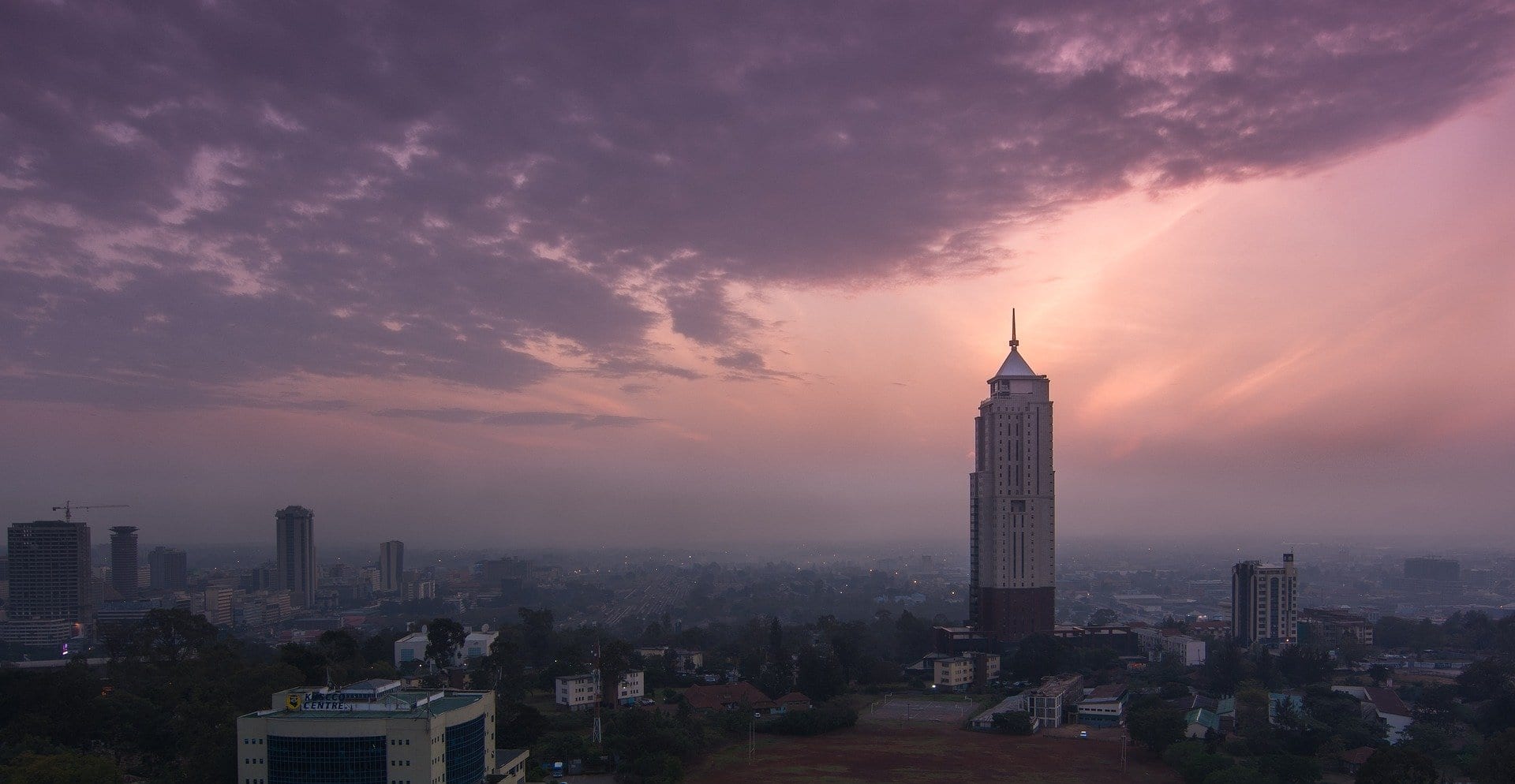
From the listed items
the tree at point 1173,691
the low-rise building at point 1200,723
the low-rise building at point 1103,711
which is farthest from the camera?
the tree at point 1173,691

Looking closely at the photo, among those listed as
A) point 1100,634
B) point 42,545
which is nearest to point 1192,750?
point 1100,634

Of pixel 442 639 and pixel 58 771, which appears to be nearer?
pixel 58 771

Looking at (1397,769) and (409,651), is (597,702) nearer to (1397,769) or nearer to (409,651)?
(409,651)

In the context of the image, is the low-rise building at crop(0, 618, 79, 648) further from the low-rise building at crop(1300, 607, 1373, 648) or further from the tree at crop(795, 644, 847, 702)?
the low-rise building at crop(1300, 607, 1373, 648)

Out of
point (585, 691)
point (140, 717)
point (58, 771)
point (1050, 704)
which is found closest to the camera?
point (58, 771)

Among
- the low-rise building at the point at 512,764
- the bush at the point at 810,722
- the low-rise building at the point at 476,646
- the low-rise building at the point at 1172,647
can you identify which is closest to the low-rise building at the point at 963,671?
the low-rise building at the point at 1172,647

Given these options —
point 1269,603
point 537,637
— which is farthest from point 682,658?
point 1269,603

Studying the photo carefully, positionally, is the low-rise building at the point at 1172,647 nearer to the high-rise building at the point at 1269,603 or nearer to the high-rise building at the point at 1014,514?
the high-rise building at the point at 1269,603
